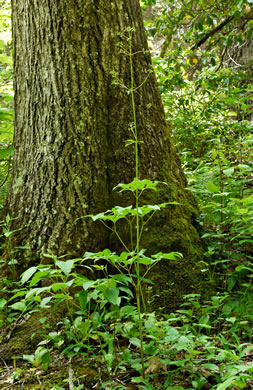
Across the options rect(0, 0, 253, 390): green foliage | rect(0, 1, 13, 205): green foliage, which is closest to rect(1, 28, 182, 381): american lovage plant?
rect(0, 0, 253, 390): green foliage

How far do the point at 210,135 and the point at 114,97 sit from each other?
246 cm

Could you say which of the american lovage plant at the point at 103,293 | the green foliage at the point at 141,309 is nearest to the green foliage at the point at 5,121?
the green foliage at the point at 141,309

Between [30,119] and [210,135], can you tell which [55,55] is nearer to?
[30,119]

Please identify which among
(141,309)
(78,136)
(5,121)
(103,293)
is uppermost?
(5,121)

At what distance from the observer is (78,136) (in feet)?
8.55

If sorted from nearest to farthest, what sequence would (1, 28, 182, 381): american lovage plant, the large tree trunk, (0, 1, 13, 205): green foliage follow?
(1, 28, 182, 381): american lovage plant < the large tree trunk < (0, 1, 13, 205): green foliage

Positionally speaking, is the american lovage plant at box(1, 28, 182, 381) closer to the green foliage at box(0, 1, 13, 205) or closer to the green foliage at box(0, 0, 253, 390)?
the green foliage at box(0, 0, 253, 390)

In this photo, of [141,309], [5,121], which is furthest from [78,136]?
[5,121]

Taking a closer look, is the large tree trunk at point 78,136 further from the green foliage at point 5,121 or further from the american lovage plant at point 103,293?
the american lovage plant at point 103,293

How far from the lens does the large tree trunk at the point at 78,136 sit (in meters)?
2.55

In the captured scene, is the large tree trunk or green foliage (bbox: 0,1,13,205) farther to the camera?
green foliage (bbox: 0,1,13,205)

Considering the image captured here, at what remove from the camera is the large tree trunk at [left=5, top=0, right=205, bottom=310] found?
255 cm

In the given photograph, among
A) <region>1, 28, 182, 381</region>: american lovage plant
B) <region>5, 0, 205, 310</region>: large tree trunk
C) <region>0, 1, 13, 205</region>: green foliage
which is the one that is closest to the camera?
<region>1, 28, 182, 381</region>: american lovage plant

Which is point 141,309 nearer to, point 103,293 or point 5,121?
point 103,293
